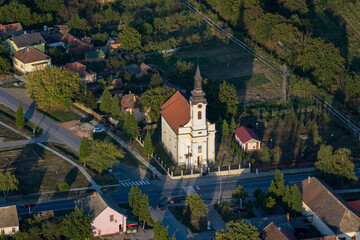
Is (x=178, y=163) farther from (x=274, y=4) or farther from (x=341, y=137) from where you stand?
(x=274, y=4)

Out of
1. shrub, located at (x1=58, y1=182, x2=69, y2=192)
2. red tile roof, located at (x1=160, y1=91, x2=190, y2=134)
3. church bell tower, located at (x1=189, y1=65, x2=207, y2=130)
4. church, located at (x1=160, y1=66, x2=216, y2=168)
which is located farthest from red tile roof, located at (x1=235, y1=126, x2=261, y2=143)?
shrub, located at (x1=58, y1=182, x2=69, y2=192)

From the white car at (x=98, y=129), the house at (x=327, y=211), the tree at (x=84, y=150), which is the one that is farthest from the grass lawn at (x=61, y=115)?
the house at (x=327, y=211)

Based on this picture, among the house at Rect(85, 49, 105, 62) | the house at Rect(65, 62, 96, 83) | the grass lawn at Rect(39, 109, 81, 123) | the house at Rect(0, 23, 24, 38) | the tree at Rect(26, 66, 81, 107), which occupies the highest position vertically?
the house at Rect(0, 23, 24, 38)

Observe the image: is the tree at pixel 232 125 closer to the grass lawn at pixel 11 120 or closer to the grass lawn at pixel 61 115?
the grass lawn at pixel 61 115

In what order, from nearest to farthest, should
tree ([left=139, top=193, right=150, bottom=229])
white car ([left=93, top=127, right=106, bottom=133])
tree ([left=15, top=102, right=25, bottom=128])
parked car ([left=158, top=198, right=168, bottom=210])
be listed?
tree ([left=139, top=193, right=150, bottom=229]) → parked car ([left=158, top=198, right=168, bottom=210]) → tree ([left=15, top=102, right=25, bottom=128]) → white car ([left=93, top=127, right=106, bottom=133])

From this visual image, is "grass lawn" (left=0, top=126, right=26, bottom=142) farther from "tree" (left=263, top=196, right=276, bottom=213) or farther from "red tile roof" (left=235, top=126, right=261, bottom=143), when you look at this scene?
"tree" (left=263, top=196, right=276, bottom=213)

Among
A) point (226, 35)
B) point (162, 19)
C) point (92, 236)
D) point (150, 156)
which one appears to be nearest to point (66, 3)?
point (162, 19)

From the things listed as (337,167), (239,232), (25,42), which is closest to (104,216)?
(239,232)
